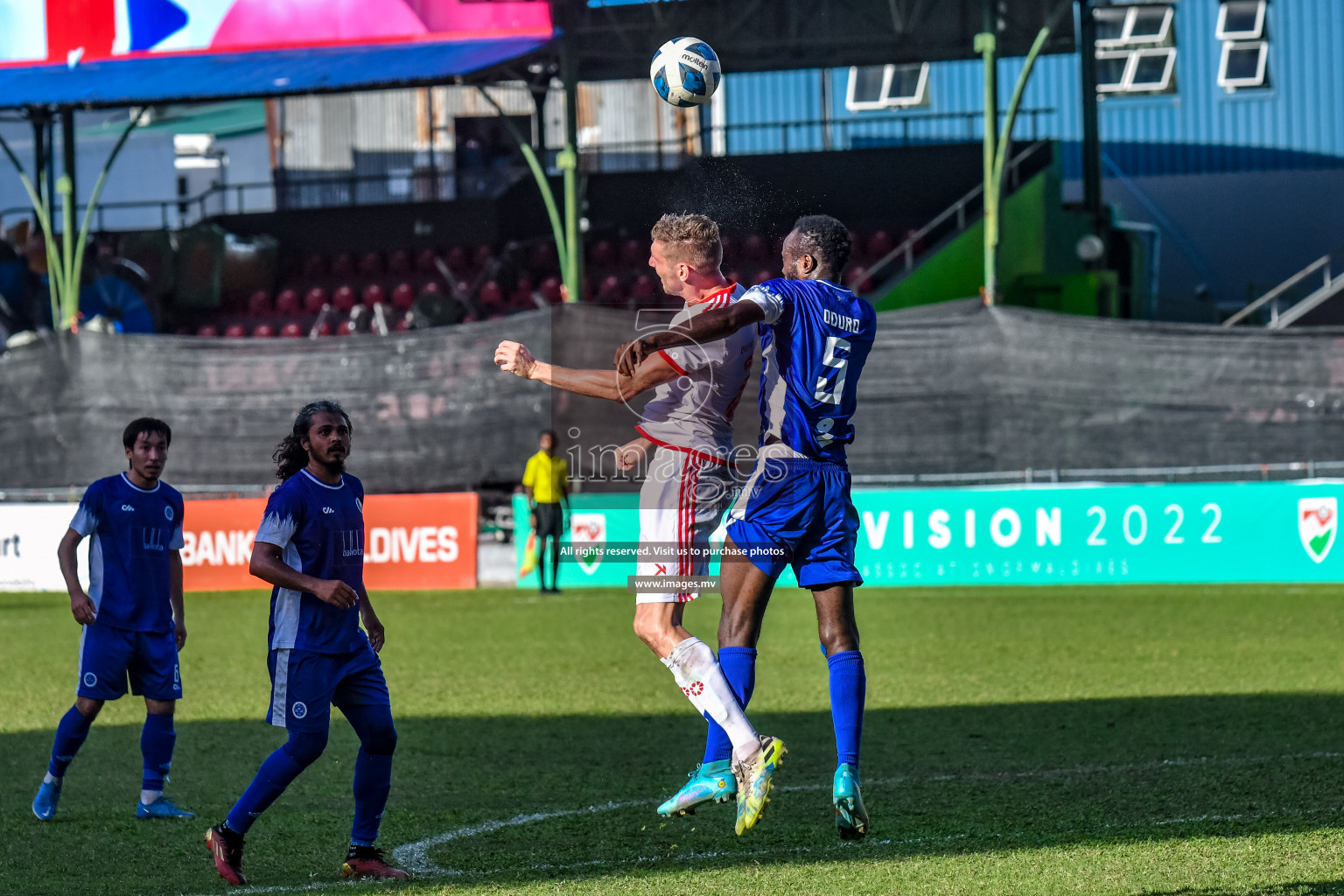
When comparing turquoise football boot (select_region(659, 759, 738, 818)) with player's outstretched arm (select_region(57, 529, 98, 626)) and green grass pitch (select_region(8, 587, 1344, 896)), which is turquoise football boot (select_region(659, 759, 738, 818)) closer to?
green grass pitch (select_region(8, 587, 1344, 896))

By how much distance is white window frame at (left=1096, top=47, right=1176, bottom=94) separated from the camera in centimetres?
3069

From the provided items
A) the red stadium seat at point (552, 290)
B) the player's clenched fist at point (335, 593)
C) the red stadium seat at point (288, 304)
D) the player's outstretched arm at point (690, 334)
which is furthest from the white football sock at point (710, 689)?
the red stadium seat at point (288, 304)

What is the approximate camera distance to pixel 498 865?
5.99 metres

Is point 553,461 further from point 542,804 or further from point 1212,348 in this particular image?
point 542,804

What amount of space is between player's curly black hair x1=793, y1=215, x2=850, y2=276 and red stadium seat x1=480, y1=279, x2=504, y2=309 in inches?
855

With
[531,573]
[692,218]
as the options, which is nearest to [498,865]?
[692,218]

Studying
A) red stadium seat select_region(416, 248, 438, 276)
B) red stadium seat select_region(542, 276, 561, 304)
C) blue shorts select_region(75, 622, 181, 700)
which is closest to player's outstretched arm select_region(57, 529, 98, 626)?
blue shorts select_region(75, 622, 181, 700)

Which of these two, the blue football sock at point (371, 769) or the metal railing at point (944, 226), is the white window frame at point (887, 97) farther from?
the blue football sock at point (371, 769)

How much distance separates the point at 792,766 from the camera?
8219 mm

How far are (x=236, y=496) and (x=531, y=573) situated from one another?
13.9ft

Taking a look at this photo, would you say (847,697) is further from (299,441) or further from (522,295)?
(522,295)

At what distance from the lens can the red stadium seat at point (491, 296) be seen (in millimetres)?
27344

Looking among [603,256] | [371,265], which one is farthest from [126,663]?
[371,265]

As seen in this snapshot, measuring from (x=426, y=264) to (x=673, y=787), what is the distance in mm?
23891
